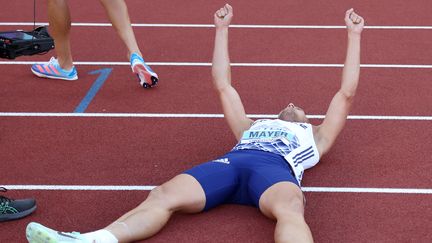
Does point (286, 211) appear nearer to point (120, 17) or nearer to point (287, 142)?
point (287, 142)

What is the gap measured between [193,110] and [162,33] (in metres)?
2.32

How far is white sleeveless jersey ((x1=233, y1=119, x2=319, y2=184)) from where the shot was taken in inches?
180

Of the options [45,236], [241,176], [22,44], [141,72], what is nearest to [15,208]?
[45,236]

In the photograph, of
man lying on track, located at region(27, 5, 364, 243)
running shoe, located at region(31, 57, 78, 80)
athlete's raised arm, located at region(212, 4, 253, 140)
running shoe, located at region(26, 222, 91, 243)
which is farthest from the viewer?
running shoe, located at region(31, 57, 78, 80)

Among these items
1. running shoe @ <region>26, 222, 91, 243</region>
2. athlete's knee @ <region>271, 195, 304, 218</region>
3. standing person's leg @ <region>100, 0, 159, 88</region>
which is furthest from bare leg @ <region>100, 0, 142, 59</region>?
running shoe @ <region>26, 222, 91, 243</region>

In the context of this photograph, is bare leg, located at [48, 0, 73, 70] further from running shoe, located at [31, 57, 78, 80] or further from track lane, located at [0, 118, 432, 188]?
track lane, located at [0, 118, 432, 188]

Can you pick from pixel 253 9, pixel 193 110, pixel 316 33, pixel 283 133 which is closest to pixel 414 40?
pixel 316 33

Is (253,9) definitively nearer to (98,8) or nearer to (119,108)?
(98,8)

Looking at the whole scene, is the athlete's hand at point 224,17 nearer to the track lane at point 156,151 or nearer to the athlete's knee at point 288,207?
the track lane at point 156,151

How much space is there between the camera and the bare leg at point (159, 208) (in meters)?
3.92

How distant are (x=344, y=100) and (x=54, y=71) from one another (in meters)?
2.87

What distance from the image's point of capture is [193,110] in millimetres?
6008

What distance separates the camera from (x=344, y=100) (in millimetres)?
4906

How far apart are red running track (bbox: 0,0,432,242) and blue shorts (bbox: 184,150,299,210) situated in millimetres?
88
